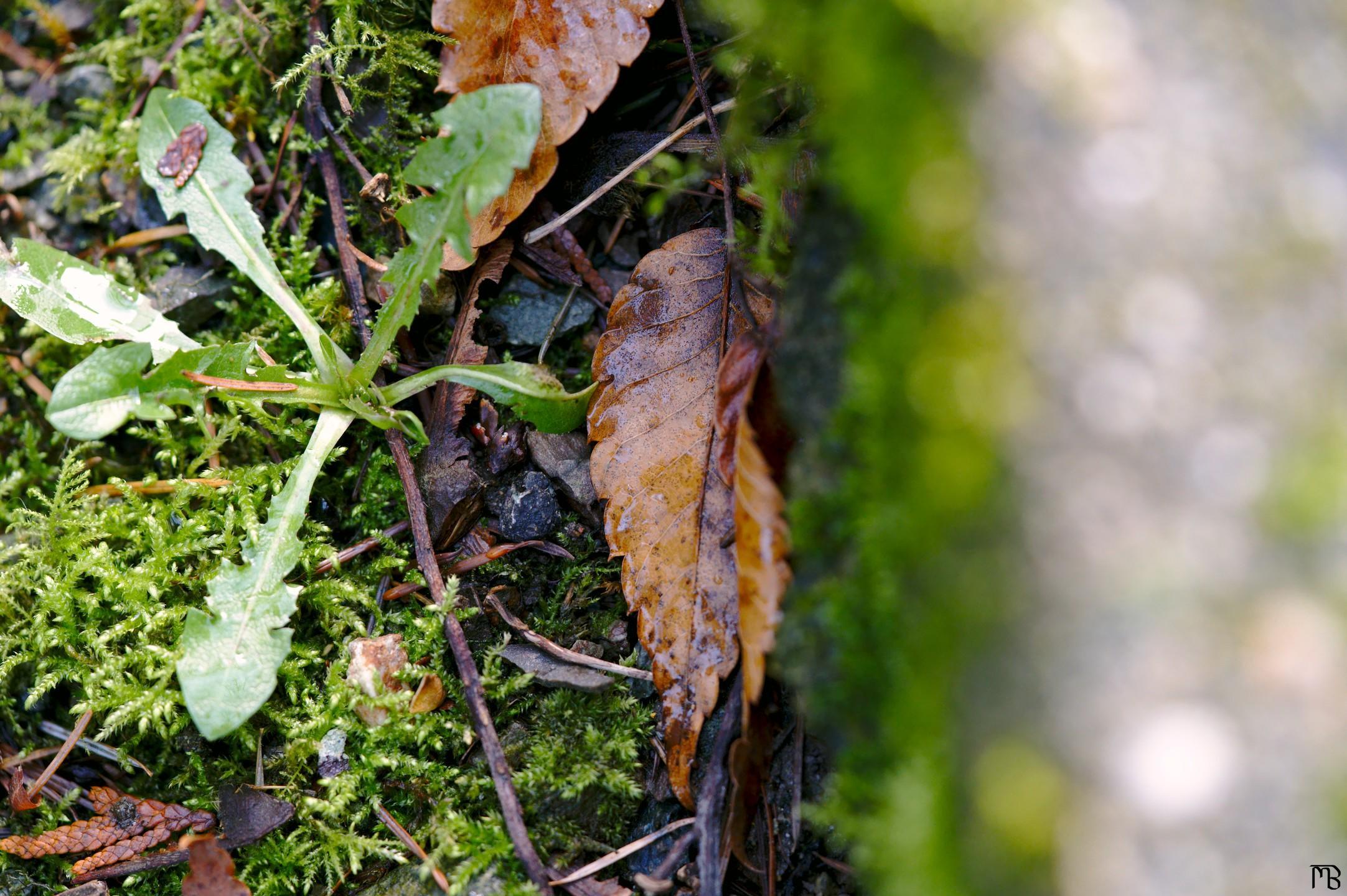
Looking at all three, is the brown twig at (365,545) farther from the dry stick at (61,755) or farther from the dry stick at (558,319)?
the dry stick at (61,755)

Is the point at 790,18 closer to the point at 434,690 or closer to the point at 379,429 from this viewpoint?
the point at 379,429

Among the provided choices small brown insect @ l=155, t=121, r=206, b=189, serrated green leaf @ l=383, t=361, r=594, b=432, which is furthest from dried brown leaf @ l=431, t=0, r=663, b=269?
small brown insect @ l=155, t=121, r=206, b=189

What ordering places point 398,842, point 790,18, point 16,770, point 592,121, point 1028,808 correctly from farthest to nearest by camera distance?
point 592,121 < point 16,770 < point 398,842 < point 790,18 < point 1028,808

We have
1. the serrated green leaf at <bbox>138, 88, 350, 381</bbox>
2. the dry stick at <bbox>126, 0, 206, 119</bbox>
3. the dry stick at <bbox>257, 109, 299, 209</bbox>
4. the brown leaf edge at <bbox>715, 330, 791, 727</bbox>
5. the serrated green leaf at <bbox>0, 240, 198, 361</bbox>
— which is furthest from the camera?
the dry stick at <bbox>126, 0, 206, 119</bbox>

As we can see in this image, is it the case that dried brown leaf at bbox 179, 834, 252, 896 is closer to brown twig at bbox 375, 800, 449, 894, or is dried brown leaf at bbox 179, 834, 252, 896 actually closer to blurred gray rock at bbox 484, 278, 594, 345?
brown twig at bbox 375, 800, 449, 894

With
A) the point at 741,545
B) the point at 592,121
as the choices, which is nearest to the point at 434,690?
the point at 741,545

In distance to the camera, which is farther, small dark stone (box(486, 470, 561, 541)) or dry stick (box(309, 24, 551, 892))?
small dark stone (box(486, 470, 561, 541))
